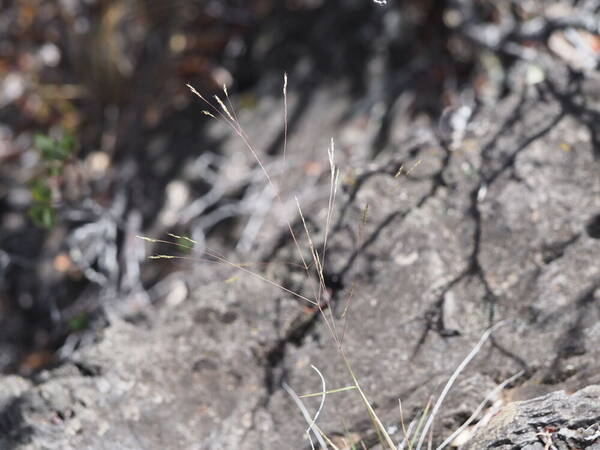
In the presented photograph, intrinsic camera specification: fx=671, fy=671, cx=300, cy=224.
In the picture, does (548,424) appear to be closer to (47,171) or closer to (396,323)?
(396,323)

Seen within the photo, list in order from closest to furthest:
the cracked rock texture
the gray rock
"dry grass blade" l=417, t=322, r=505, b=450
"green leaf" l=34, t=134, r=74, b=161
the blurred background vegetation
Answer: the gray rock < "dry grass blade" l=417, t=322, r=505, b=450 < the cracked rock texture < "green leaf" l=34, t=134, r=74, b=161 < the blurred background vegetation

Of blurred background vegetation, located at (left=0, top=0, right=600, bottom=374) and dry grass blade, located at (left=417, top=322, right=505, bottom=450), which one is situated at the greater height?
dry grass blade, located at (left=417, top=322, right=505, bottom=450)

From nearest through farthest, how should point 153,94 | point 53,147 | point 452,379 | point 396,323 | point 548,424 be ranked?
1. point 548,424
2. point 452,379
3. point 396,323
4. point 53,147
5. point 153,94

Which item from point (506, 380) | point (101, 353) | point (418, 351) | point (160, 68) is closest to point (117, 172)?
point (160, 68)

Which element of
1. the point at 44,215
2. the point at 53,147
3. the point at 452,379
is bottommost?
the point at 44,215

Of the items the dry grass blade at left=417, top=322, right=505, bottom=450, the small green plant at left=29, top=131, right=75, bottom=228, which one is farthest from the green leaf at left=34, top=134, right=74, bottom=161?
the dry grass blade at left=417, top=322, right=505, bottom=450

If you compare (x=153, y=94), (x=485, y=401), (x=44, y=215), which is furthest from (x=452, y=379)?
(x=153, y=94)

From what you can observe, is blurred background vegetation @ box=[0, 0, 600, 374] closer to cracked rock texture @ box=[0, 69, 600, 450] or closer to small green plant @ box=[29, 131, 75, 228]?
small green plant @ box=[29, 131, 75, 228]

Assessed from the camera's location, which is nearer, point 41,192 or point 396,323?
point 396,323

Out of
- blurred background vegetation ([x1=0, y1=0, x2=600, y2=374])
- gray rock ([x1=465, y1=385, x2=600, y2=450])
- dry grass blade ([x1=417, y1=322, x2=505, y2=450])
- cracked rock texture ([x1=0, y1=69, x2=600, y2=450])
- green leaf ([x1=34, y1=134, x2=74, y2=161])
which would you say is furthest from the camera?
blurred background vegetation ([x1=0, y1=0, x2=600, y2=374])
